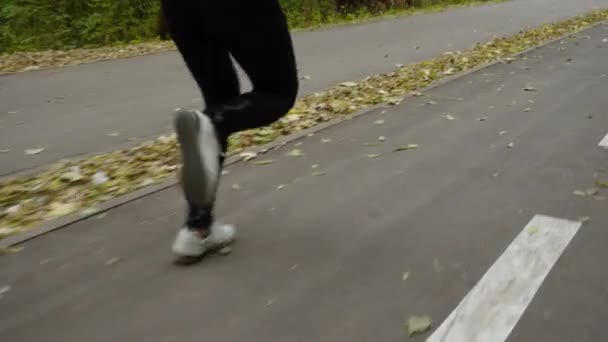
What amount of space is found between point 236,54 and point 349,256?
1102 mm

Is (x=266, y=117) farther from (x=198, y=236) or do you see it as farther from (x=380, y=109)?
(x=380, y=109)

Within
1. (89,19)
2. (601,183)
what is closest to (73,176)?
(601,183)

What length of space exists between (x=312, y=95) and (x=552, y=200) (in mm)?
4226

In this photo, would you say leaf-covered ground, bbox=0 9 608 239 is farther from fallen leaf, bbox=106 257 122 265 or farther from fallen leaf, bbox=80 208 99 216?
fallen leaf, bbox=106 257 122 265

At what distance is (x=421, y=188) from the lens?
3.82 m

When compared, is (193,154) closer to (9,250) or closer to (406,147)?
(9,250)

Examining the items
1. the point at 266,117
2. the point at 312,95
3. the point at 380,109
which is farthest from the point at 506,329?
the point at 312,95

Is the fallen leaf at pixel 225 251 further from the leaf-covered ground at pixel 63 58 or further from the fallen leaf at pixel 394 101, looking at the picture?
the leaf-covered ground at pixel 63 58

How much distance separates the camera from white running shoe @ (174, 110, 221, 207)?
2.43 meters

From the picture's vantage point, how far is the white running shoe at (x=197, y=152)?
2.43 meters

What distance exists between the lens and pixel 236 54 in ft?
8.37

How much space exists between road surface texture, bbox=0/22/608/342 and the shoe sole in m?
0.45

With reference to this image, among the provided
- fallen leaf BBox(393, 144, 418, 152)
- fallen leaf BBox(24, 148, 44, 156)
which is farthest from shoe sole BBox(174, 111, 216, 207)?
fallen leaf BBox(24, 148, 44, 156)

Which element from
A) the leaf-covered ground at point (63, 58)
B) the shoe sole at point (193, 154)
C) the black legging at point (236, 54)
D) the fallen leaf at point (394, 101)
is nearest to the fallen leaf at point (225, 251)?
the black legging at point (236, 54)
